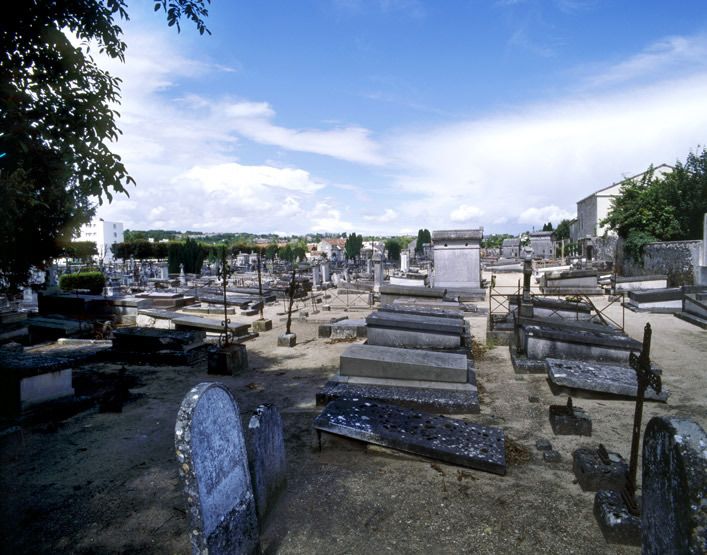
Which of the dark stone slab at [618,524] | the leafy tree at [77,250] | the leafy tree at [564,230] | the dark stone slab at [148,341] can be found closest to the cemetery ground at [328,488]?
the dark stone slab at [618,524]

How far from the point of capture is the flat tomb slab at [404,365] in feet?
23.8

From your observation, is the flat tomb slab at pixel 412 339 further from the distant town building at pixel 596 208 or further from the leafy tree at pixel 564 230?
the leafy tree at pixel 564 230

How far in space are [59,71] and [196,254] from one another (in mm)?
34508

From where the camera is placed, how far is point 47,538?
3.88 metres

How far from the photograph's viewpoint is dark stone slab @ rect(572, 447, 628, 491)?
442 cm

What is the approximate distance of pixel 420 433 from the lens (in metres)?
5.21

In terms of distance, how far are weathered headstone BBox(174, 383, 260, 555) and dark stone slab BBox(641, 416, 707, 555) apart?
2.86 meters

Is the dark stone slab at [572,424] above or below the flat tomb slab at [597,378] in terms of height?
below

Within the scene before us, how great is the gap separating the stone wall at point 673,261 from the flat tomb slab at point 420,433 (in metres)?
18.6

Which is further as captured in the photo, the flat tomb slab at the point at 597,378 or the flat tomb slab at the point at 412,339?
the flat tomb slab at the point at 412,339

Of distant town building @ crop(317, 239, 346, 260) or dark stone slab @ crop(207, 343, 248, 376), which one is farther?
distant town building @ crop(317, 239, 346, 260)

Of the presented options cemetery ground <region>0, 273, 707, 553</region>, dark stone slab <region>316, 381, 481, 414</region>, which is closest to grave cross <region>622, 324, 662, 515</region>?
cemetery ground <region>0, 273, 707, 553</region>

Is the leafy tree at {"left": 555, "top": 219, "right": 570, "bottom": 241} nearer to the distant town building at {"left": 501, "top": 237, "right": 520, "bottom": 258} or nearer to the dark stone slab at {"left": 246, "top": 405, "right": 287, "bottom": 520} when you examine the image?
the distant town building at {"left": 501, "top": 237, "right": 520, "bottom": 258}

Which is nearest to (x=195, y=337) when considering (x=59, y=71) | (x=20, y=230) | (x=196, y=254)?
(x=20, y=230)
